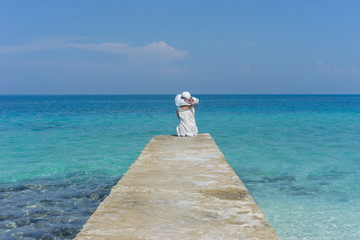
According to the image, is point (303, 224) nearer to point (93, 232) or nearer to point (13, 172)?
point (93, 232)

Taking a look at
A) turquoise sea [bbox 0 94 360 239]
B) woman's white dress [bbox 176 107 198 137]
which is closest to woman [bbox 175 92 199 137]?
woman's white dress [bbox 176 107 198 137]

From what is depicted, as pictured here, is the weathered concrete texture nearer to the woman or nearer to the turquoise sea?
the turquoise sea

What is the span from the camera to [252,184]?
7730 mm

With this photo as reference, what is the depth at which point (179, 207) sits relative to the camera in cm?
345

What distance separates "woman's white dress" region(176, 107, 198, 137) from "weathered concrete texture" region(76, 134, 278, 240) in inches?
132

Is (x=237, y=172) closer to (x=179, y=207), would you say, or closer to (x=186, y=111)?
(x=186, y=111)

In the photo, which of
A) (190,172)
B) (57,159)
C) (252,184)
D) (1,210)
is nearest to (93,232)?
(190,172)

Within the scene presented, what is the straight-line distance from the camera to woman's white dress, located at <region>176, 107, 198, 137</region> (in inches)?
349

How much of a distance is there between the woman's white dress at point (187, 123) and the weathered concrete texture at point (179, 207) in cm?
335

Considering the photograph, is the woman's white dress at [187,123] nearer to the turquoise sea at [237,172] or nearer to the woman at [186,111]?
the woman at [186,111]

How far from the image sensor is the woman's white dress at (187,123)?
8875 mm

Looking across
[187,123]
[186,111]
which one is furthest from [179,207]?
[187,123]

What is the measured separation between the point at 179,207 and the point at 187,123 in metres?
5.69

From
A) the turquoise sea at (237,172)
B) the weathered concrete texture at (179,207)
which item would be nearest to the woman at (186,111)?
the turquoise sea at (237,172)
